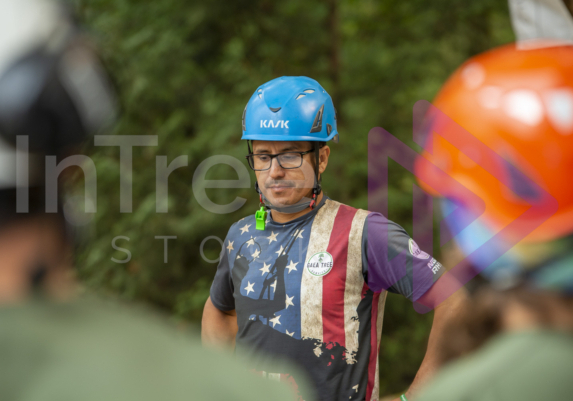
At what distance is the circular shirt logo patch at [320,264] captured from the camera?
2.18 m

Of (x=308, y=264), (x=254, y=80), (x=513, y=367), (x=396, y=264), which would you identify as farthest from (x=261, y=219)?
(x=254, y=80)

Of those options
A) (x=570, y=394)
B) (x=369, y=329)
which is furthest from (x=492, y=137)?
(x=369, y=329)

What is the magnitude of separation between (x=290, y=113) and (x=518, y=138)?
5.12 ft

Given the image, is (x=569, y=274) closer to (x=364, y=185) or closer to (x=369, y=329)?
(x=369, y=329)

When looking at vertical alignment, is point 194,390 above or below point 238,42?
below

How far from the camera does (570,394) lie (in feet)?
2.47

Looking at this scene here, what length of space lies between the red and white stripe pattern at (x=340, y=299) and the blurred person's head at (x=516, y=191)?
116cm

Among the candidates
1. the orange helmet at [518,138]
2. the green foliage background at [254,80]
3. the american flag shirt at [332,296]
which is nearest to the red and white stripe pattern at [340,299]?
the american flag shirt at [332,296]

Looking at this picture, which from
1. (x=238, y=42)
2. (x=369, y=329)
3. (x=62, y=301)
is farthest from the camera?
(x=238, y=42)

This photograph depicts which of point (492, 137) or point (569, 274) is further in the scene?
point (492, 137)

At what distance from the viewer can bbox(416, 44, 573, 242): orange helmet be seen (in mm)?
887

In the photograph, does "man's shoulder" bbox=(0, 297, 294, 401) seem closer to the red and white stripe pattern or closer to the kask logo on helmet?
the red and white stripe pattern

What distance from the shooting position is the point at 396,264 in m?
2.13

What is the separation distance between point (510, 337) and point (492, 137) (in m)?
0.33
